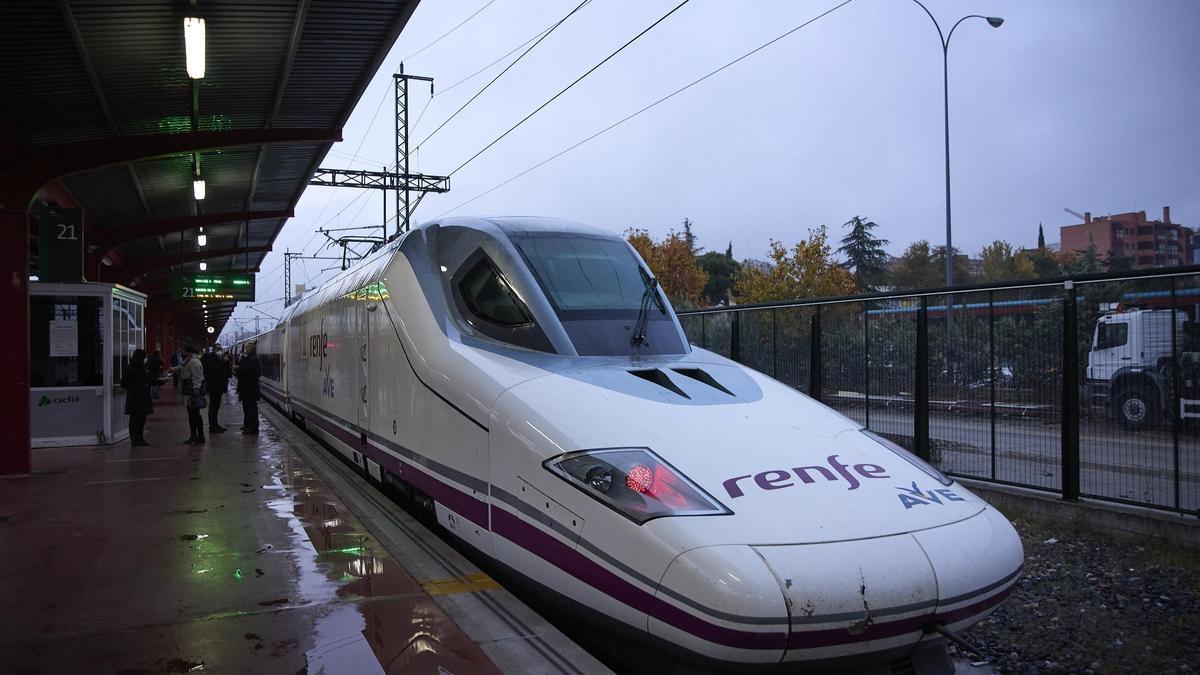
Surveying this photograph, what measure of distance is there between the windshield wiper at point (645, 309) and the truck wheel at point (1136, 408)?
400cm

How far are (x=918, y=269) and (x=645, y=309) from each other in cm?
5450

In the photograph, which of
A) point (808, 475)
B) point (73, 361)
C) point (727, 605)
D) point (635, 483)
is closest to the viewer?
point (727, 605)

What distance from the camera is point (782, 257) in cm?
3578

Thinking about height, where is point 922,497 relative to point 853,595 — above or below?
above

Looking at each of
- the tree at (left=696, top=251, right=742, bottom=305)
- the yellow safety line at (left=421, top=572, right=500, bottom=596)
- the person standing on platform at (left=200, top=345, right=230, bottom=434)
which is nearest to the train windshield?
the yellow safety line at (left=421, top=572, right=500, bottom=596)

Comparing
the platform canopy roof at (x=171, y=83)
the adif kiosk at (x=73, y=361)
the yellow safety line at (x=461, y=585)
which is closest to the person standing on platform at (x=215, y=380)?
the adif kiosk at (x=73, y=361)

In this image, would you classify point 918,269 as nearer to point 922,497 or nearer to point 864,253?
point 864,253

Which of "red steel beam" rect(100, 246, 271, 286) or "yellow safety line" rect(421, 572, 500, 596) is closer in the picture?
"yellow safety line" rect(421, 572, 500, 596)

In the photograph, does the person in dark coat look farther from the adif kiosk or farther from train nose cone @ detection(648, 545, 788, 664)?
train nose cone @ detection(648, 545, 788, 664)

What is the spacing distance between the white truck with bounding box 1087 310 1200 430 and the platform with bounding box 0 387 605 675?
527 centimetres

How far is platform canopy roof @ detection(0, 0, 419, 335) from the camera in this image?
846 centimetres

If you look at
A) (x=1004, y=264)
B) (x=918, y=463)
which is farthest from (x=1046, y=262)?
(x=918, y=463)

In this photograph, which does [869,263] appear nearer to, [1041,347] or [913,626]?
[1041,347]

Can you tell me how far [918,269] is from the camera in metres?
55.2
